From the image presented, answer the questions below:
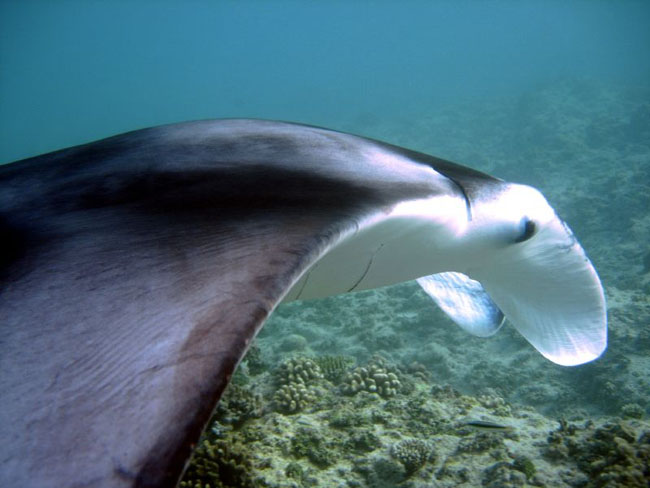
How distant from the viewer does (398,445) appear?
3270mm

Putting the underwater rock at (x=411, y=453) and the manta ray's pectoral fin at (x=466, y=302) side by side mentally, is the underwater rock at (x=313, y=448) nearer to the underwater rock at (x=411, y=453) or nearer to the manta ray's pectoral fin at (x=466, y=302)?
the underwater rock at (x=411, y=453)

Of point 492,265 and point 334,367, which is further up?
point 492,265

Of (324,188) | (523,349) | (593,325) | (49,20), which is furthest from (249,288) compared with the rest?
(49,20)

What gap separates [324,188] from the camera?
1.22m

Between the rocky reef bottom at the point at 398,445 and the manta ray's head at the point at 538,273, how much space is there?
45.3 inches

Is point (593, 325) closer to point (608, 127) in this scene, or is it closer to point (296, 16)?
point (608, 127)

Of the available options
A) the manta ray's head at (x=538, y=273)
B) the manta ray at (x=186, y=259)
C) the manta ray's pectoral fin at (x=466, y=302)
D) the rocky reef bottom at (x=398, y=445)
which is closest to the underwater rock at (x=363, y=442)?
the rocky reef bottom at (x=398, y=445)

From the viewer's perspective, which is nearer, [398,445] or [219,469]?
[219,469]

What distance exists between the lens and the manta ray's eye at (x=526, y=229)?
5.74ft

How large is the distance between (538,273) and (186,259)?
1812 millimetres

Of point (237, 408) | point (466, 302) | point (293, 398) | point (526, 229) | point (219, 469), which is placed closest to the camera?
point (526, 229)

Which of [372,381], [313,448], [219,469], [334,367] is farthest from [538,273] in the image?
[334,367]

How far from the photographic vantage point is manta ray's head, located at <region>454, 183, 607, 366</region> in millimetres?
1722

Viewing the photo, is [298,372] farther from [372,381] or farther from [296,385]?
[372,381]
